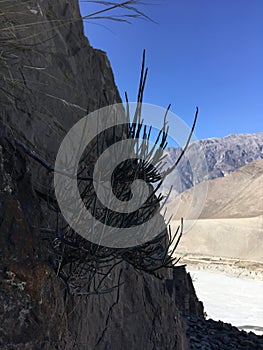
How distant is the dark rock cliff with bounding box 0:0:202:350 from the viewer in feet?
6.22

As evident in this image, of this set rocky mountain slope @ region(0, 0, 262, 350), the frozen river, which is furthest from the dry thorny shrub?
the frozen river

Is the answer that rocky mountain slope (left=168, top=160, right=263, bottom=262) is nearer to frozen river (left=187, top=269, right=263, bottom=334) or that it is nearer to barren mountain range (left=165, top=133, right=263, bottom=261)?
barren mountain range (left=165, top=133, right=263, bottom=261)

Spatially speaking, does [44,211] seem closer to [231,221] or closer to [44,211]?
[44,211]

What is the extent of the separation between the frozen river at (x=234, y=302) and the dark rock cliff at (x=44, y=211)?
11538 millimetres

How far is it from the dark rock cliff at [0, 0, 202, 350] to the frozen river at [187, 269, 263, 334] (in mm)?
11538

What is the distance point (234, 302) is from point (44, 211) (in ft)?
71.7

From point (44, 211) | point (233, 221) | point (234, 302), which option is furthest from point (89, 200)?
point (233, 221)

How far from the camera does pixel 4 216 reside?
1.97 m

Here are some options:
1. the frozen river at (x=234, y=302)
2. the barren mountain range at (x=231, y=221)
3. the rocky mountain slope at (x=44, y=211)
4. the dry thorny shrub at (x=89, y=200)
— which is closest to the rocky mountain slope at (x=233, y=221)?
the barren mountain range at (x=231, y=221)

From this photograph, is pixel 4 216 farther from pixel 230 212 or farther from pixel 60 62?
pixel 230 212

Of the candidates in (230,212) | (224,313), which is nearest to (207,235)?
(230,212)

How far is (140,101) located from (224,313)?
57.2ft

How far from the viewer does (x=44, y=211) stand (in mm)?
2953

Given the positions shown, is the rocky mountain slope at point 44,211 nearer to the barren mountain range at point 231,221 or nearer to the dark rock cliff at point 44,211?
the dark rock cliff at point 44,211
